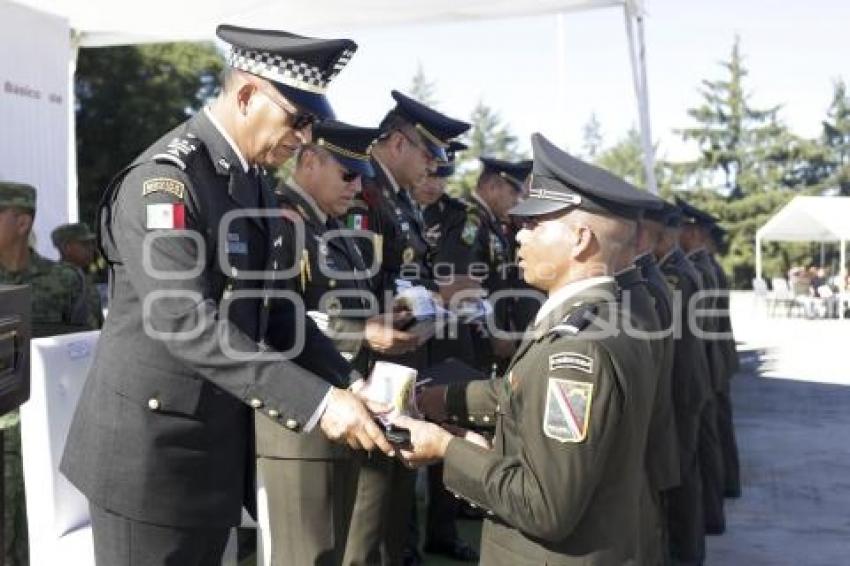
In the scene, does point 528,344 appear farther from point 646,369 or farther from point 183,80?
point 183,80

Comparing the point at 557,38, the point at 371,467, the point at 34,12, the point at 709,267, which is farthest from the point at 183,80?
the point at 371,467

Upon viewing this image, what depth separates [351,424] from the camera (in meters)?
2.42

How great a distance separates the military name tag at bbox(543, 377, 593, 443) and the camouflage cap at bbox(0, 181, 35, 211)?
3509mm

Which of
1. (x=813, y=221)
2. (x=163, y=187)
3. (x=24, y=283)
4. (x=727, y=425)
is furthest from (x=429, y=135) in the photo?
(x=813, y=221)

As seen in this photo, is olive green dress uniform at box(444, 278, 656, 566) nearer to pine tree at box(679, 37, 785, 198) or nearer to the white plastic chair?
the white plastic chair

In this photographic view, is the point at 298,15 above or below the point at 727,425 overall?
above

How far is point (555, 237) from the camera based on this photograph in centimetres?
243

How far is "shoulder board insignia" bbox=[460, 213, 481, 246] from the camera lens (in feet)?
20.4

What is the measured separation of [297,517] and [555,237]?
1688 mm

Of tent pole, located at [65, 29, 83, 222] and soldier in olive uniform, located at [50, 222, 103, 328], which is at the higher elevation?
tent pole, located at [65, 29, 83, 222]

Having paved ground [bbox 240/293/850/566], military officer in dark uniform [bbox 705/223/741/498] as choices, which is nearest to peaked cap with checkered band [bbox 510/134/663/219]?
paved ground [bbox 240/293/850/566]

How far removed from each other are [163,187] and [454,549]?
3.75 meters

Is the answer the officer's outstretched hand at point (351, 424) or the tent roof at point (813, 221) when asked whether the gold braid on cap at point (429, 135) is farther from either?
the tent roof at point (813, 221)

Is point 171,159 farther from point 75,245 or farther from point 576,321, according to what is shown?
point 75,245
